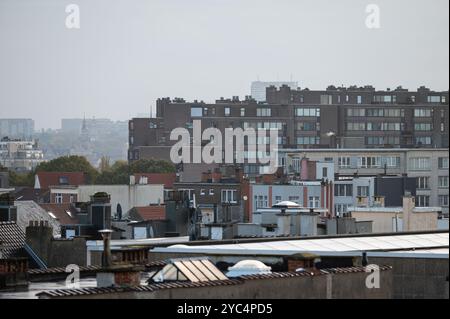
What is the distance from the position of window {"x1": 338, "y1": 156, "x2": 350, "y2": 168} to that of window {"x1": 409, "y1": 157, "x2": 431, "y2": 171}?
3.95 m

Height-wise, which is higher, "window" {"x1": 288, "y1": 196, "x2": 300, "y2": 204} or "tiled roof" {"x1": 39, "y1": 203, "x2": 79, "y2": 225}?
"window" {"x1": 288, "y1": 196, "x2": 300, "y2": 204}

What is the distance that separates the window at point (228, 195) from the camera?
12332cm

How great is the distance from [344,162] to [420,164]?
5.20 metres

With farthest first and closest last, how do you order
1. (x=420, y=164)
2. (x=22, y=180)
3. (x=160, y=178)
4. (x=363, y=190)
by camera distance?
(x=22, y=180) < (x=160, y=178) < (x=420, y=164) < (x=363, y=190)

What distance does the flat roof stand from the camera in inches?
1918

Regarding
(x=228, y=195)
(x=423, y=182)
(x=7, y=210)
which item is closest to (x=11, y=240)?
(x=7, y=210)

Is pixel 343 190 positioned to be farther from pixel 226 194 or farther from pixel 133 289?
pixel 133 289

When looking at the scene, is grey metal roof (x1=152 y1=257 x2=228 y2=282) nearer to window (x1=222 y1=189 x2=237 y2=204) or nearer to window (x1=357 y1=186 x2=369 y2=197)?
window (x1=357 y1=186 x2=369 y2=197)

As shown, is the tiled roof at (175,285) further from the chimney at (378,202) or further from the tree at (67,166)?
the tree at (67,166)

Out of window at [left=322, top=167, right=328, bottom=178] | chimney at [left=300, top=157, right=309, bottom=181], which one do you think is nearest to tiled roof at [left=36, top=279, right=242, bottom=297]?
window at [left=322, top=167, right=328, bottom=178]

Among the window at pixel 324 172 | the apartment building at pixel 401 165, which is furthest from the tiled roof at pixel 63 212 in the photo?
the apartment building at pixel 401 165

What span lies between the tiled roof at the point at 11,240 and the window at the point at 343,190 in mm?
52791

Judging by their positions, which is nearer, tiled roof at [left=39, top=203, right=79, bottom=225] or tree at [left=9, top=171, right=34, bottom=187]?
tiled roof at [left=39, top=203, right=79, bottom=225]

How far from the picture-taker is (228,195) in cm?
12506
